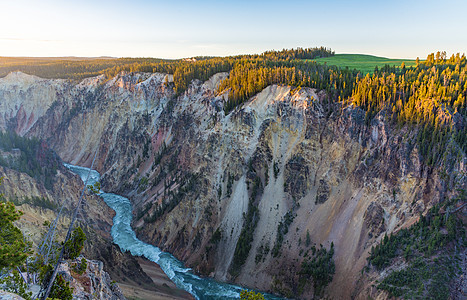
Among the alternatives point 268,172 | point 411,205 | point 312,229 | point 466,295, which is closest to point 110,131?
point 268,172

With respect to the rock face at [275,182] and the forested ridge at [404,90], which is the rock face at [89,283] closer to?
the rock face at [275,182]

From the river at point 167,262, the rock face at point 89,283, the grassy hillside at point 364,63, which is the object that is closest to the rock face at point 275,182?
the river at point 167,262

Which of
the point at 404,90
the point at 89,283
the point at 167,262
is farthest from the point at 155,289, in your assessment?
the point at 404,90

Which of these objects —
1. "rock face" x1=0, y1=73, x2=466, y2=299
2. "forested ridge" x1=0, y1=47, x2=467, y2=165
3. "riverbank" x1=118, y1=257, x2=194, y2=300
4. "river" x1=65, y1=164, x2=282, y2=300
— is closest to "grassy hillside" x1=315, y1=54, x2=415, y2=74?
"forested ridge" x1=0, y1=47, x2=467, y2=165

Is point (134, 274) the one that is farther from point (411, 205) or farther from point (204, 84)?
point (204, 84)

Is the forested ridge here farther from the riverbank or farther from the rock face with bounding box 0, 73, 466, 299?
the riverbank

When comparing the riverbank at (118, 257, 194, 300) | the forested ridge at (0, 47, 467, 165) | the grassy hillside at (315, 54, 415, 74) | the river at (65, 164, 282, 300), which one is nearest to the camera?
the riverbank at (118, 257, 194, 300)
